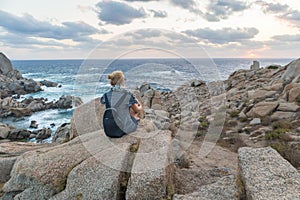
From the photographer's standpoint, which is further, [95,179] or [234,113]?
[234,113]

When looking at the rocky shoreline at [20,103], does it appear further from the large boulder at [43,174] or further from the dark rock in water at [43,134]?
the large boulder at [43,174]

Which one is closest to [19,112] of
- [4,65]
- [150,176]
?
[150,176]

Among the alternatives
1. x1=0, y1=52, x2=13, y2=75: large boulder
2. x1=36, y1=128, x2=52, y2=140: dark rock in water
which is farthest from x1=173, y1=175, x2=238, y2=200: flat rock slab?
x1=0, y1=52, x2=13, y2=75: large boulder

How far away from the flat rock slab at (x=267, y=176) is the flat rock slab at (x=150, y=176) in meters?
1.54

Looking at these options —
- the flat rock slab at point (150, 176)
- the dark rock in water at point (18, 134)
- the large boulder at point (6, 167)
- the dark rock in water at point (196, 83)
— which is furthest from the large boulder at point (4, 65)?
the flat rock slab at point (150, 176)

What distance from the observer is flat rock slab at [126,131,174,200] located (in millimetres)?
5225

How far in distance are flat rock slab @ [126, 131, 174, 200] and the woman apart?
3.62ft

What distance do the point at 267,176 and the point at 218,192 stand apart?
1.05 meters

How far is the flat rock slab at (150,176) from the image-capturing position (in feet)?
17.1

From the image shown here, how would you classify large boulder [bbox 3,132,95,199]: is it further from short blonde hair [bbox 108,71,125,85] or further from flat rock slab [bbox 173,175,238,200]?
flat rock slab [bbox 173,175,238,200]

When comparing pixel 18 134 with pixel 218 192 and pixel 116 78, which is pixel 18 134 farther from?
pixel 218 192

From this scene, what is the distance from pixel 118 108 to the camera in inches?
279

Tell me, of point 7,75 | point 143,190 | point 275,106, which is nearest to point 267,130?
point 275,106

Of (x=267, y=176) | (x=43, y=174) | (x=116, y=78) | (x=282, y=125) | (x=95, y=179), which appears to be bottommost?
(x=282, y=125)
